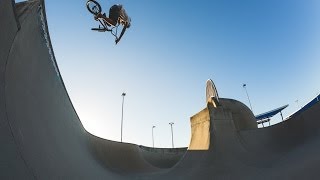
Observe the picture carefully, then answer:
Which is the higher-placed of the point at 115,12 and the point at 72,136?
the point at 115,12

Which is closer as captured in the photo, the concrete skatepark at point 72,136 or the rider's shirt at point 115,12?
the concrete skatepark at point 72,136

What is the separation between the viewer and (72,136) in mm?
8602

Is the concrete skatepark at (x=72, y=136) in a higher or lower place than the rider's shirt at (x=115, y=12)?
lower

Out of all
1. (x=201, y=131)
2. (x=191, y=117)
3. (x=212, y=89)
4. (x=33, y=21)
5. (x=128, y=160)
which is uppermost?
(x=33, y=21)

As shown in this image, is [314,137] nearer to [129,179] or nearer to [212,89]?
[212,89]

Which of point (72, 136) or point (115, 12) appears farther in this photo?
point (115, 12)

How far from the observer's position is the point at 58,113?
747 cm

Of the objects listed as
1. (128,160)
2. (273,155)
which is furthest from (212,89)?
(128,160)

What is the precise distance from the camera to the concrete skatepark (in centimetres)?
405

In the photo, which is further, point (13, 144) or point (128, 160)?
point (128, 160)

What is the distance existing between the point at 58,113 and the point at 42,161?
294cm

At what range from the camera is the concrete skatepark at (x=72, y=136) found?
4.05 metres

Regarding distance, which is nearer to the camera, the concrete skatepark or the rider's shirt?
the concrete skatepark

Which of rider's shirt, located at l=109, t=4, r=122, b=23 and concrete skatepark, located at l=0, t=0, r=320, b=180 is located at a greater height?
rider's shirt, located at l=109, t=4, r=122, b=23
